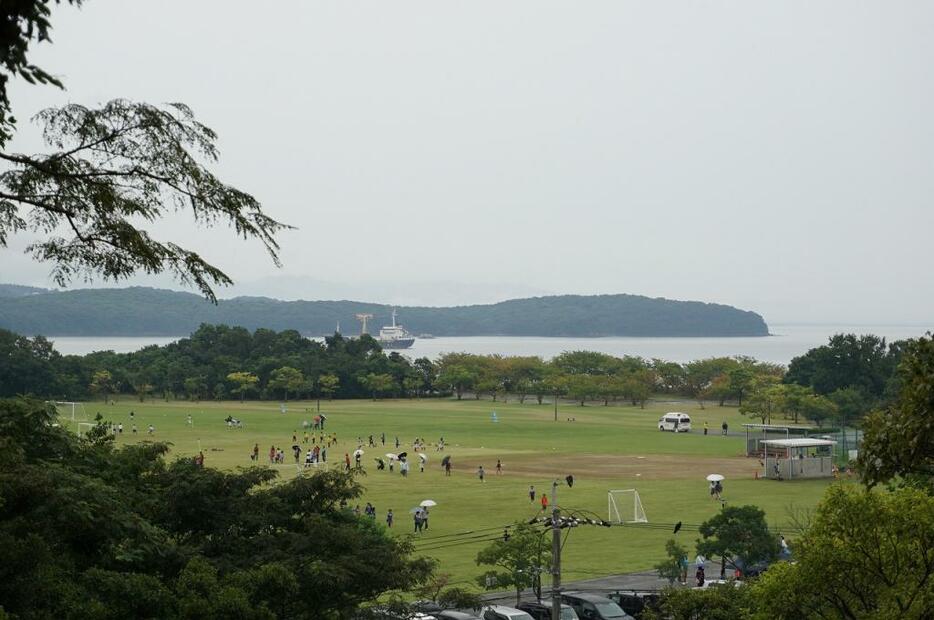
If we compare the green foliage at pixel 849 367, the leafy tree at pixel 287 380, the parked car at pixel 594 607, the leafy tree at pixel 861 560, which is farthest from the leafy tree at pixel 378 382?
the leafy tree at pixel 861 560

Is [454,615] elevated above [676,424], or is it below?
below

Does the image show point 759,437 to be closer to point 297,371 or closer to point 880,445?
point 880,445

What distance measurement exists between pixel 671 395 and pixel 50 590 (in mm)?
114371

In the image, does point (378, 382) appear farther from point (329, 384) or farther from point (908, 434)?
point (908, 434)

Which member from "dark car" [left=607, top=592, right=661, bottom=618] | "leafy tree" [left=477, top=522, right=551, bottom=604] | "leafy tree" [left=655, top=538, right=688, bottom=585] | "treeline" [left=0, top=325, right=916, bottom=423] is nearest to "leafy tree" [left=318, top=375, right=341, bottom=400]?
"treeline" [left=0, top=325, right=916, bottom=423]

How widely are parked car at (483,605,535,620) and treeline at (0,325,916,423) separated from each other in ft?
204

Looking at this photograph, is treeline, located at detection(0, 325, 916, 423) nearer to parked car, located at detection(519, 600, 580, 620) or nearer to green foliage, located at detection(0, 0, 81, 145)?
parked car, located at detection(519, 600, 580, 620)

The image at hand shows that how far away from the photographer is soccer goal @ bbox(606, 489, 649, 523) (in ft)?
119

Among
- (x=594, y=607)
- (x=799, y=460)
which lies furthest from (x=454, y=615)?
(x=799, y=460)

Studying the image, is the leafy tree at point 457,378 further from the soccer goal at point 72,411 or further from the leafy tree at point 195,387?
the soccer goal at point 72,411

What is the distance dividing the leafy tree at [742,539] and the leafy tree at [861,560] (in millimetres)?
12651

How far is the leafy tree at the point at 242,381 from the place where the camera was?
106188mm

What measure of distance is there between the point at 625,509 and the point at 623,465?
15.5 m

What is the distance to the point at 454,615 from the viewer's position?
22281mm
